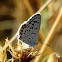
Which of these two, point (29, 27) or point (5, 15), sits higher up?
point (5, 15)

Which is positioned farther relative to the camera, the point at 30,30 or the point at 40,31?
the point at 40,31

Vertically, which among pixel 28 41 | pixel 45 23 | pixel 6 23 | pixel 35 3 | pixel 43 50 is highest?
pixel 35 3

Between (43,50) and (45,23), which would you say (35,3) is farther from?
(43,50)

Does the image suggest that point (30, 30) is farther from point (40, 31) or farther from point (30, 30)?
point (40, 31)

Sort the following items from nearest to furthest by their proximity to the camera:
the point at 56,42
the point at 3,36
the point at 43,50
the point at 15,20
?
the point at 43,50 → the point at 56,42 → the point at 3,36 → the point at 15,20

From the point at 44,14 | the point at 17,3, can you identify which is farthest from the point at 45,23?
the point at 17,3

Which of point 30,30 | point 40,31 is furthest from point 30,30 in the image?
point 40,31
